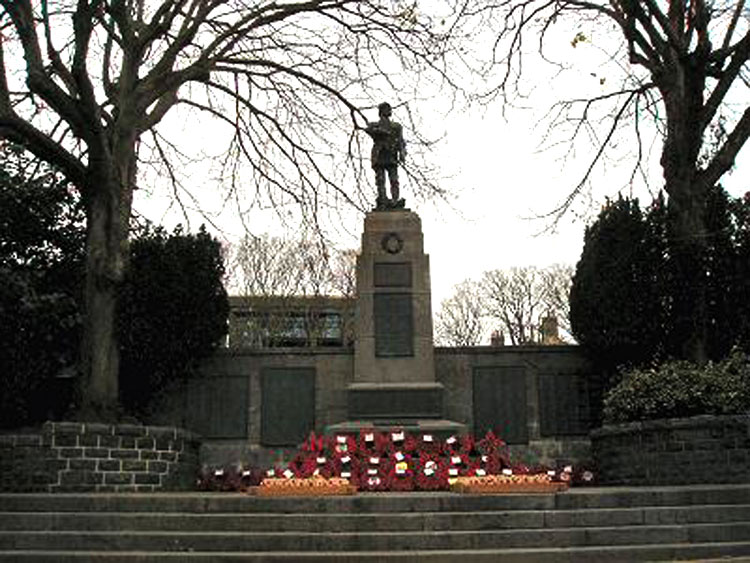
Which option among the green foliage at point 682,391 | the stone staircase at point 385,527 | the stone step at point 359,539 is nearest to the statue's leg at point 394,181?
the green foliage at point 682,391

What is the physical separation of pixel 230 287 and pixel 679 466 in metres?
23.2

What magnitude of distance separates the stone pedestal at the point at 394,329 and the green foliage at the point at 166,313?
2.53 metres

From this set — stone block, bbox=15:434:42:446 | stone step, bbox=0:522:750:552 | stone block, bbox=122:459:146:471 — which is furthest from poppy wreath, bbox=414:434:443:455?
stone block, bbox=15:434:42:446

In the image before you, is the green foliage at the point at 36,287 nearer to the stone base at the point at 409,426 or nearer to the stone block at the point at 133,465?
the stone block at the point at 133,465

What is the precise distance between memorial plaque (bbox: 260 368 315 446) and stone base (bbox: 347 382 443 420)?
1371mm

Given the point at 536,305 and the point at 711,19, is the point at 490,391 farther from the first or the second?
the point at 536,305

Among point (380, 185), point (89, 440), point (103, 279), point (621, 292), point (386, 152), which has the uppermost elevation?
point (386, 152)

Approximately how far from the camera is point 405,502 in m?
9.07

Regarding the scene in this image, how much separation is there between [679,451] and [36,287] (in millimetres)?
10218

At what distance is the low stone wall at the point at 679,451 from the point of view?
36.7 ft

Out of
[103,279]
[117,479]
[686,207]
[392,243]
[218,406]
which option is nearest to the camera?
[117,479]

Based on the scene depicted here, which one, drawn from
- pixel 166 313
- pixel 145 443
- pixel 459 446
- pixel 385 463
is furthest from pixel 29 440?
pixel 459 446

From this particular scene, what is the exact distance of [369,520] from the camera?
28.9ft

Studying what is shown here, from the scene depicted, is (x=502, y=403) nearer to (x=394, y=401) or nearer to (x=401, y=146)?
(x=394, y=401)
